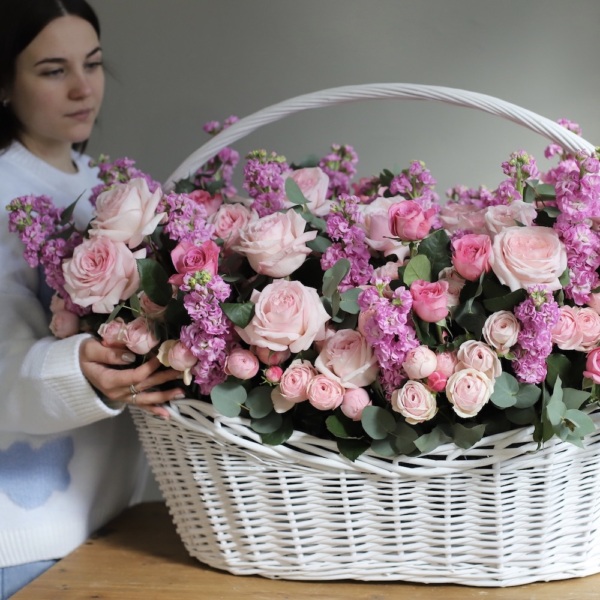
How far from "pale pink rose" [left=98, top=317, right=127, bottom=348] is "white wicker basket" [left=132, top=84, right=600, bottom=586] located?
0.31 feet

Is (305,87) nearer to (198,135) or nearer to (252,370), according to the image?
(198,135)

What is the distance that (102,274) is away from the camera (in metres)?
0.85

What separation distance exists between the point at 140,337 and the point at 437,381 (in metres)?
0.32

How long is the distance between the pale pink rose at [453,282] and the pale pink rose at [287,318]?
4.9 inches

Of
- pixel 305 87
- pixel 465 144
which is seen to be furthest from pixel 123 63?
pixel 465 144

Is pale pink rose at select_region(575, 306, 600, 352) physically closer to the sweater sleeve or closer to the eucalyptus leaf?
the eucalyptus leaf

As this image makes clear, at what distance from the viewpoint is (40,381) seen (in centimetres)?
94

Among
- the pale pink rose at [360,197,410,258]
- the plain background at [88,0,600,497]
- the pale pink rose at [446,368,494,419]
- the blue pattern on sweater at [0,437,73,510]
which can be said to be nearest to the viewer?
the pale pink rose at [446,368,494,419]

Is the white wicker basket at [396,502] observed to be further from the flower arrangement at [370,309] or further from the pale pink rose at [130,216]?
the pale pink rose at [130,216]

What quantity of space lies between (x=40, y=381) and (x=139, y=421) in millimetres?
124

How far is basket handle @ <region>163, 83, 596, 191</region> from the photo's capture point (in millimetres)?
885

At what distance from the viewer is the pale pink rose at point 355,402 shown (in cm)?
78

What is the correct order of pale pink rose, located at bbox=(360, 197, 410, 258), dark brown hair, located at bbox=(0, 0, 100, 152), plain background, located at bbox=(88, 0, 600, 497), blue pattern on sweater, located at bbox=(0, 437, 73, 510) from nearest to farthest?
1. pale pink rose, located at bbox=(360, 197, 410, 258)
2. blue pattern on sweater, located at bbox=(0, 437, 73, 510)
3. dark brown hair, located at bbox=(0, 0, 100, 152)
4. plain background, located at bbox=(88, 0, 600, 497)

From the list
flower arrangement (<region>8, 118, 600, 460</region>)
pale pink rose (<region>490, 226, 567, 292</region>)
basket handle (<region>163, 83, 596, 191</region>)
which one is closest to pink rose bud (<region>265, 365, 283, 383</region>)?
flower arrangement (<region>8, 118, 600, 460</region>)
